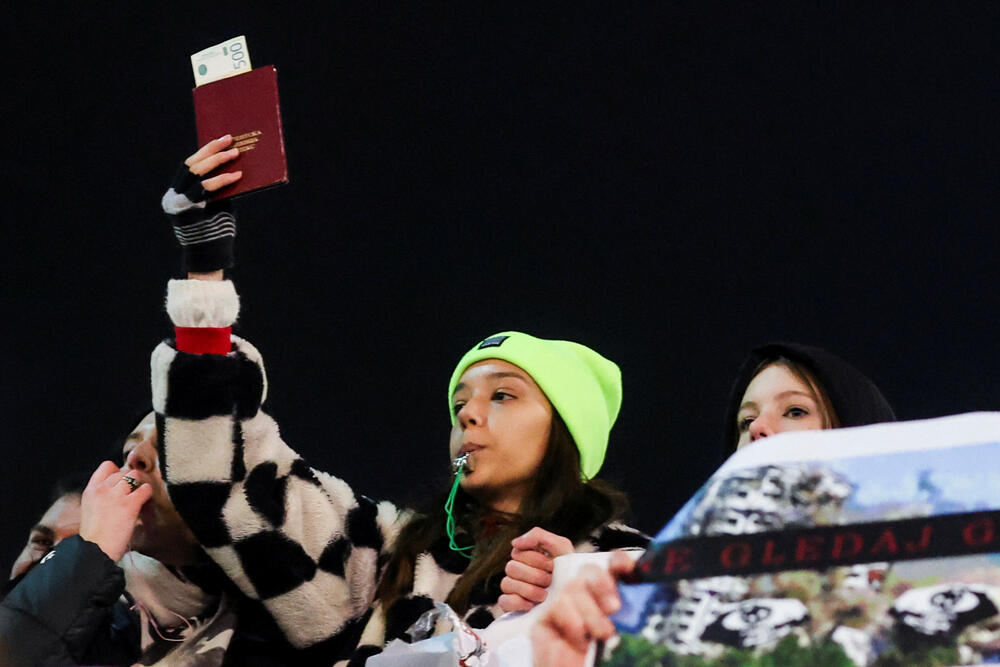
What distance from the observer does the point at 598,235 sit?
8.54 feet

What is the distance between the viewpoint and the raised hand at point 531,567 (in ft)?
3.52

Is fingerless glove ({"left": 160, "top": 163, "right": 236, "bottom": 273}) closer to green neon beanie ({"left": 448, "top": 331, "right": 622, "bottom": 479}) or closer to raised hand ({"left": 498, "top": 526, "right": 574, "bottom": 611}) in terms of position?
green neon beanie ({"left": 448, "top": 331, "right": 622, "bottom": 479})

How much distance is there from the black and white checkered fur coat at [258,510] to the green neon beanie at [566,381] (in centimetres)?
16

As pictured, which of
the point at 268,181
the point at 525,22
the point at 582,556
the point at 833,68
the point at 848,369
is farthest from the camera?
the point at 525,22

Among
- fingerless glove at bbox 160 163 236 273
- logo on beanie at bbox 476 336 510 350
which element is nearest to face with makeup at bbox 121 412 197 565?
fingerless glove at bbox 160 163 236 273

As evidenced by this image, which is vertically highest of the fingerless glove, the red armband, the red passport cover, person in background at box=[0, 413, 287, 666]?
the red passport cover

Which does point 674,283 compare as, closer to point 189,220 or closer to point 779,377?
point 779,377

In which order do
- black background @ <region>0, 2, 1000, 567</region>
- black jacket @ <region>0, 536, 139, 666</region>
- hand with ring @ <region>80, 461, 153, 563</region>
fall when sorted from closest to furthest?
1. black jacket @ <region>0, 536, 139, 666</region>
2. hand with ring @ <region>80, 461, 153, 563</region>
3. black background @ <region>0, 2, 1000, 567</region>

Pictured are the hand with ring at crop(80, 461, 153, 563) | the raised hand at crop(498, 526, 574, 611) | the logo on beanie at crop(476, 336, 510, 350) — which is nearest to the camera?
the raised hand at crop(498, 526, 574, 611)

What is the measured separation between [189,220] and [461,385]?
463 millimetres

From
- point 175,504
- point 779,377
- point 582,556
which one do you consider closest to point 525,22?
point 779,377

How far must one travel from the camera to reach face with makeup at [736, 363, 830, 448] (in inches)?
65.4

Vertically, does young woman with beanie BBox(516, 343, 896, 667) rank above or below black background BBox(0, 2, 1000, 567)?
below

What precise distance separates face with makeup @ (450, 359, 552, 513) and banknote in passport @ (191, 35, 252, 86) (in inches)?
21.9
